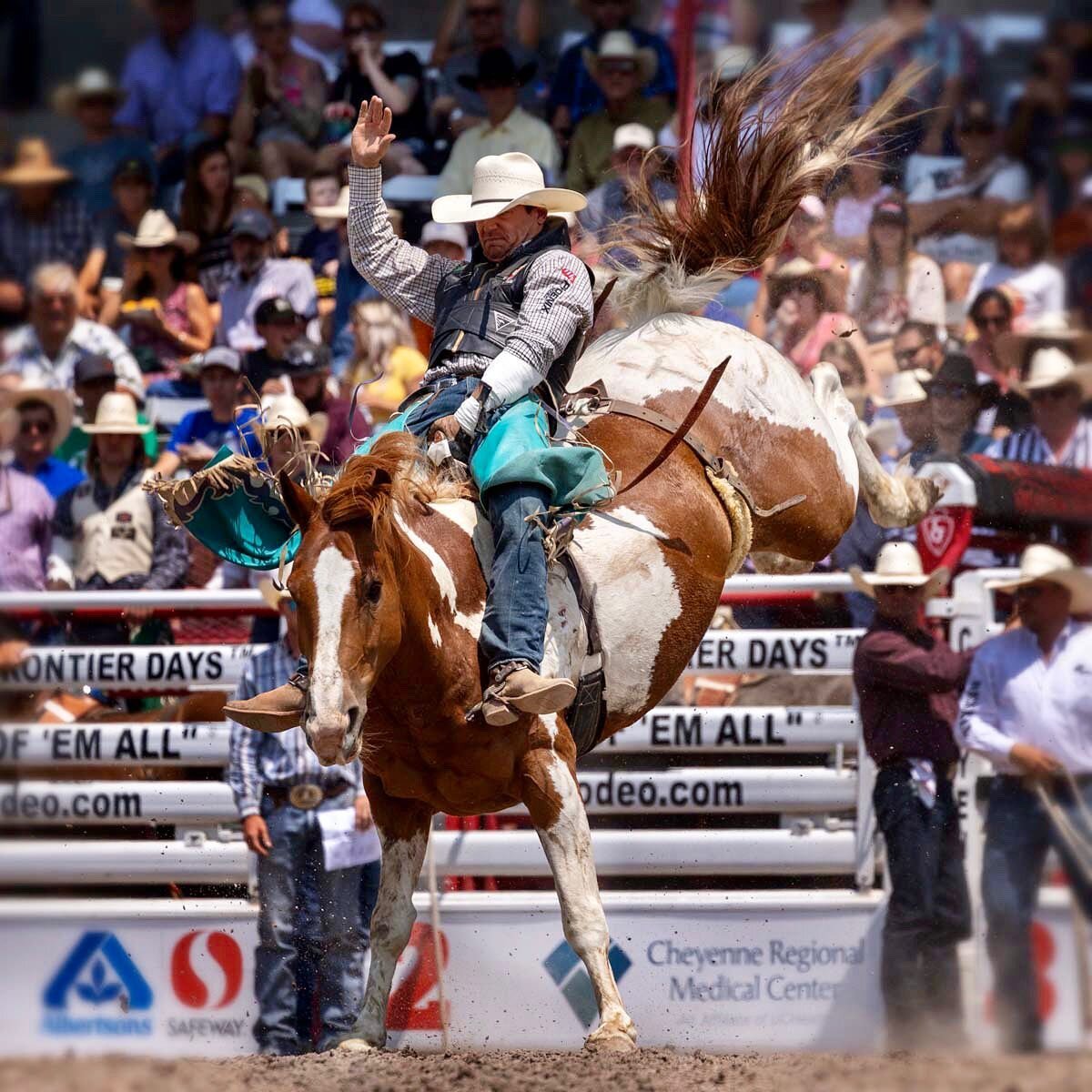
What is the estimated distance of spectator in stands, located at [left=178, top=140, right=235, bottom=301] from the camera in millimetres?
9594

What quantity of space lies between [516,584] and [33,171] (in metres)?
7.05

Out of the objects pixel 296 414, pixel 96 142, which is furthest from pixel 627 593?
pixel 96 142

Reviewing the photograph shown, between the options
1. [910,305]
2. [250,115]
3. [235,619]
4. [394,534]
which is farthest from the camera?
[250,115]

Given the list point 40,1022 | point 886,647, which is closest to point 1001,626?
point 886,647

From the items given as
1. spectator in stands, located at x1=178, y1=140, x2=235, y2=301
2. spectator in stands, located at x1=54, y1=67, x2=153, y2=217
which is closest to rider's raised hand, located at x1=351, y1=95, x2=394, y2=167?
spectator in stands, located at x1=178, y1=140, x2=235, y2=301

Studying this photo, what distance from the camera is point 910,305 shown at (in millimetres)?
7762

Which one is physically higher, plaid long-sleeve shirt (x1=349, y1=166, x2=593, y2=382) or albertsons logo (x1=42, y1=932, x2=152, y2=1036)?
plaid long-sleeve shirt (x1=349, y1=166, x2=593, y2=382)

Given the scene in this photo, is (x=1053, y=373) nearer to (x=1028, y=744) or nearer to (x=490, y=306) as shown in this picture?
(x=1028, y=744)

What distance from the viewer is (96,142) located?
34.8 feet

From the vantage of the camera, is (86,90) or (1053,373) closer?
(1053,373)

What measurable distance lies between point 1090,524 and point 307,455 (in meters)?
3.35

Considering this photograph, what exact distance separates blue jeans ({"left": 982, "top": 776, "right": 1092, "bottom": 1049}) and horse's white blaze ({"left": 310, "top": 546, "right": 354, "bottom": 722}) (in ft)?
9.62

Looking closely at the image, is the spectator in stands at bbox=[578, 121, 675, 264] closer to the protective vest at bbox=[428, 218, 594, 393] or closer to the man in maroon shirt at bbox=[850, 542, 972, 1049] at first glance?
the man in maroon shirt at bbox=[850, 542, 972, 1049]

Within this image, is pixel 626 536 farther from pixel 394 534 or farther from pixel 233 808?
pixel 233 808
